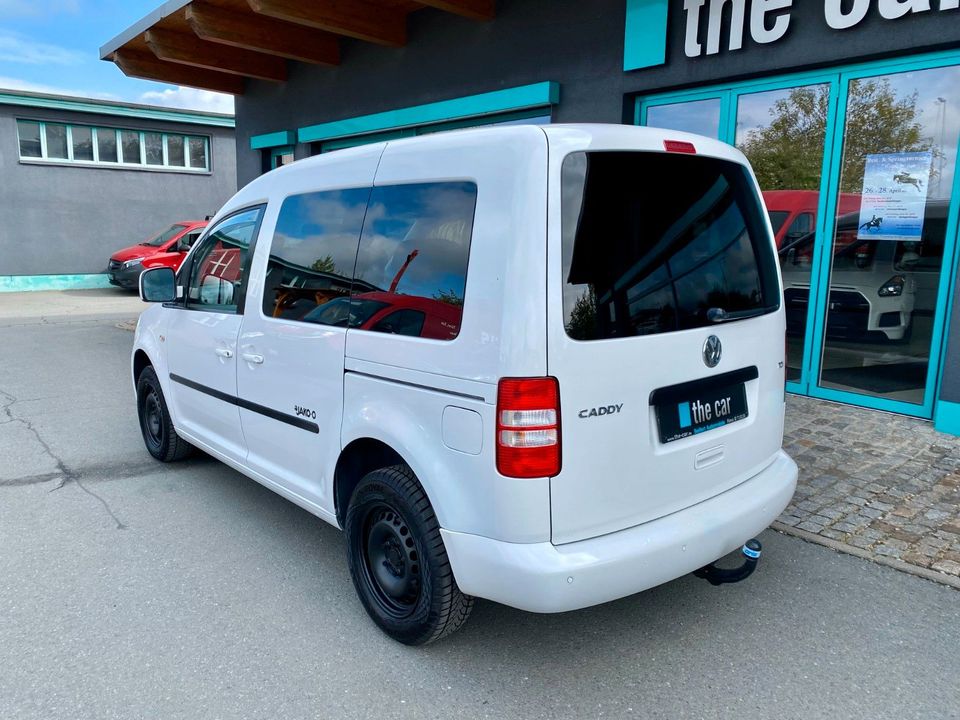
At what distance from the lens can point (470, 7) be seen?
7.87 m

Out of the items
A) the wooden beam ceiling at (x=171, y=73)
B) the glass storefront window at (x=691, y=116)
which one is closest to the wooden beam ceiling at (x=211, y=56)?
the wooden beam ceiling at (x=171, y=73)

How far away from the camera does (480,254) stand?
2.51 metres

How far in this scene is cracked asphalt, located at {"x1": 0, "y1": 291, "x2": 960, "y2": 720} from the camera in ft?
8.51

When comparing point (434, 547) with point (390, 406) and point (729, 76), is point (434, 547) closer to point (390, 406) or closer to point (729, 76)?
point (390, 406)

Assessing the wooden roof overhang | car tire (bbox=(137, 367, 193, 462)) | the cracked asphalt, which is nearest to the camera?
the cracked asphalt

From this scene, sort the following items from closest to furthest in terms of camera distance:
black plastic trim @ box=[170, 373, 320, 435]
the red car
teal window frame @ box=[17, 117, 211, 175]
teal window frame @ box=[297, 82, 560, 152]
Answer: black plastic trim @ box=[170, 373, 320, 435] < teal window frame @ box=[297, 82, 560, 152] < the red car < teal window frame @ box=[17, 117, 211, 175]

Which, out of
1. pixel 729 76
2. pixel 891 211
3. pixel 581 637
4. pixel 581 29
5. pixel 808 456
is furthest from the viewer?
pixel 581 29

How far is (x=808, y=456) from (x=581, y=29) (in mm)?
4705

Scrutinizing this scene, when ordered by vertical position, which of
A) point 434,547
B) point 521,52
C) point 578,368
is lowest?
point 434,547

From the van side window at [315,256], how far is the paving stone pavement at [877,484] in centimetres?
276

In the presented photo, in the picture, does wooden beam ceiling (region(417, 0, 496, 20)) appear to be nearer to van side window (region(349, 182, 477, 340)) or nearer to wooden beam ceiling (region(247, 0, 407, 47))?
wooden beam ceiling (region(247, 0, 407, 47))

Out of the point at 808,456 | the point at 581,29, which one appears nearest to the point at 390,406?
the point at 808,456

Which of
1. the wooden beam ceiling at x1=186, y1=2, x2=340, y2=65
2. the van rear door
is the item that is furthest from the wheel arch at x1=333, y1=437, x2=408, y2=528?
the wooden beam ceiling at x1=186, y1=2, x2=340, y2=65

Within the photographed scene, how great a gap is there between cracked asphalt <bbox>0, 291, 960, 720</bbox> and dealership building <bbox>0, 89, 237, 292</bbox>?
54.8ft
